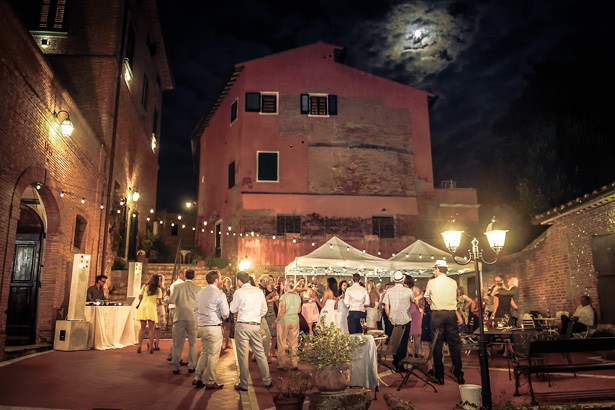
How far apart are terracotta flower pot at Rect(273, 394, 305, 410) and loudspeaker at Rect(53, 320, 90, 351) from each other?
7.34 metres

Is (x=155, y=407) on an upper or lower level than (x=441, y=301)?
lower

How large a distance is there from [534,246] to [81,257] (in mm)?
13390

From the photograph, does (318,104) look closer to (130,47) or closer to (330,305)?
(130,47)

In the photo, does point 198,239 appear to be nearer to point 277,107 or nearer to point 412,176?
point 277,107

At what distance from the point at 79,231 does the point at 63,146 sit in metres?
3.28

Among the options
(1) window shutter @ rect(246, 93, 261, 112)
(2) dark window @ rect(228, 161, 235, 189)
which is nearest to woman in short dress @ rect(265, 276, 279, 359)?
(2) dark window @ rect(228, 161, 235, 189)

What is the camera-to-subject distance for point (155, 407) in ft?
19.1

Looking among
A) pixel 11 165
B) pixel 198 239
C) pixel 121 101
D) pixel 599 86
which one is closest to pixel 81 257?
pixel 11 165

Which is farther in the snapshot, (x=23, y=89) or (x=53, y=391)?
(x=23, y=89)

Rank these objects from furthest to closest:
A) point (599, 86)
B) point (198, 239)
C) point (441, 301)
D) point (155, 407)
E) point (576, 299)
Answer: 1. point (198, 239)
2. point (599, 86)
3. point (576, 299)
4. point (441, 301)
5. point (155, 407)

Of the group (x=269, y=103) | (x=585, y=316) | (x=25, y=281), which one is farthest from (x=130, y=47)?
(x=585, y=316)

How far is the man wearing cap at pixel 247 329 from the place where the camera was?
701 cm

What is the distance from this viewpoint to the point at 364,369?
22.4ft

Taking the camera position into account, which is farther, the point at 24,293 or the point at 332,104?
the point at 332,104
